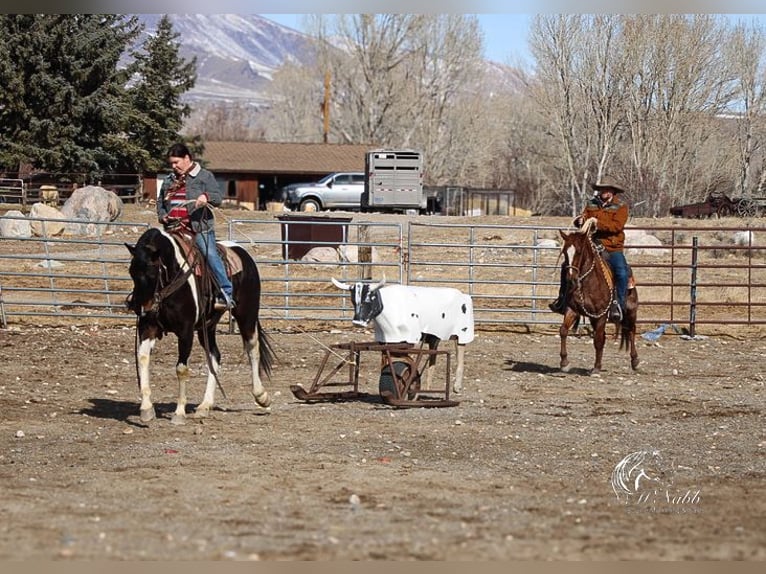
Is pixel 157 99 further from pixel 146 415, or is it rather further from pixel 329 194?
pixel 146 415

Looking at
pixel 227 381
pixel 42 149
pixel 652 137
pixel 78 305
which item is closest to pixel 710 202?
pixel 652 137

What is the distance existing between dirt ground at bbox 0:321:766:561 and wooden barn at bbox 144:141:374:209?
1891 inches

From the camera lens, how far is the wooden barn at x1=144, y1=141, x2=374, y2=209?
62750 millimetres

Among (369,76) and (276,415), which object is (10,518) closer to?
(276,415)

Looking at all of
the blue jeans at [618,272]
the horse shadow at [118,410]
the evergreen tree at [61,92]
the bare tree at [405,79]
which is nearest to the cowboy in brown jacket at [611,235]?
the blue jeans at [618,272]

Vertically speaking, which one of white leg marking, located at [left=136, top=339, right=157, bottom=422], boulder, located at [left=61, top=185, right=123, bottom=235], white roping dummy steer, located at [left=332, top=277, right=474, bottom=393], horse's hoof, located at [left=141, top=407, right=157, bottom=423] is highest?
boulder, located at [left=61, top=185, right=123, bottom=235]

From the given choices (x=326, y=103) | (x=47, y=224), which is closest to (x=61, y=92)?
(x=47, y=224)

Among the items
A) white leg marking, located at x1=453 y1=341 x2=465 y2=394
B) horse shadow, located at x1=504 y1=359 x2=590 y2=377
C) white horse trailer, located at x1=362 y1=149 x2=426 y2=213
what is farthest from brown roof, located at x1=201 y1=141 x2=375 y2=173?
white leg marking, located at x1=453 y1=341 x2=465 y2=394

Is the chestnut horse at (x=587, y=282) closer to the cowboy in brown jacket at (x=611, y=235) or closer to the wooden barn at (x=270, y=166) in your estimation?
the cowboy in brown jacket at (x=611, y=235)

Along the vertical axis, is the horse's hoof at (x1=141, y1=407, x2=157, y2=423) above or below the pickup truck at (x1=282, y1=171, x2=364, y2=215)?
below

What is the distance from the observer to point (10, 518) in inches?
265

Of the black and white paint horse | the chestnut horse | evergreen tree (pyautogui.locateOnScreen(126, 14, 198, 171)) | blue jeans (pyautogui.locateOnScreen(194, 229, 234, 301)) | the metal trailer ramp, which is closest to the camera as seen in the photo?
the black and white paint horse

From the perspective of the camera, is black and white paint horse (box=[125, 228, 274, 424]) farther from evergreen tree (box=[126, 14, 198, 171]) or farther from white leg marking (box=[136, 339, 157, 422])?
evergreen tree (box=[126, 14, 198, 171])

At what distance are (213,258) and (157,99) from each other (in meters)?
41.8
